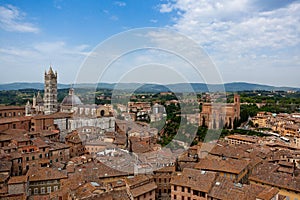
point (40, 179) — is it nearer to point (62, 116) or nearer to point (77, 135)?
point (77, 135)

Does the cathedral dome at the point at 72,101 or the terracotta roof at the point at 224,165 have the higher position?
the cathedral dome at the point at 72,101

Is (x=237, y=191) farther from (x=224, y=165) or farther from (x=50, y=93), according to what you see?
(x=50, y=93)

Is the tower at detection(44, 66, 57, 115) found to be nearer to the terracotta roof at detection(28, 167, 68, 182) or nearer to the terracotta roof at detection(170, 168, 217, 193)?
the terracotta roof at detection(28, 167, 68, 182)

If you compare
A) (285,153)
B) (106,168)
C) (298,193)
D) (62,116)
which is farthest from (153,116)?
(298,193)

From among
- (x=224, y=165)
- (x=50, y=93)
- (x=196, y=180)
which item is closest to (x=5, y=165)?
(x=196, y=180)

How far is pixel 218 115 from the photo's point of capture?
4091cm

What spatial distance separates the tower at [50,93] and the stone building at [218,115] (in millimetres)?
23306

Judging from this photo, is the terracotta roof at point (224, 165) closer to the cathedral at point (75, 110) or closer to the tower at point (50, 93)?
the cathedral at point (75, 110)

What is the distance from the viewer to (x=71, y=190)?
43.4ft

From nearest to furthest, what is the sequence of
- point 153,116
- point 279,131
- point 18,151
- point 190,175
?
point 190,175, point 18,151, point 153,116, point 279,131

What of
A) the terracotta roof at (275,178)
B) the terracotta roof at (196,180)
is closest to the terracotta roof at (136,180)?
the terracotta roof at (196,180)

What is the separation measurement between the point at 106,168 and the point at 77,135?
38.8ft

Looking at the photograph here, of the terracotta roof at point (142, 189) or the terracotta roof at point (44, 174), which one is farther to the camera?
the terracotta roof at point (44, 174)

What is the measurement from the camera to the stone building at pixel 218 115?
128ft
